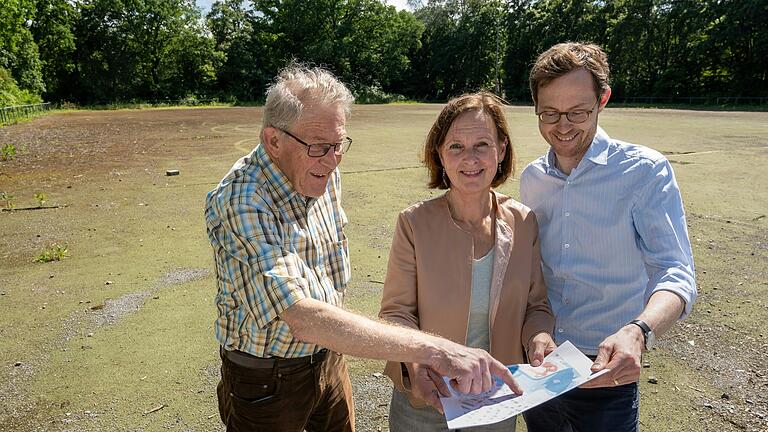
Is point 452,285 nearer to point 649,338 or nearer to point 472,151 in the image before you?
point 472,151

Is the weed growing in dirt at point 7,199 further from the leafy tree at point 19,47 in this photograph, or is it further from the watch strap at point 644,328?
the leafy tree at point 19,47

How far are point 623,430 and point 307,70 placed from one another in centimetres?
194

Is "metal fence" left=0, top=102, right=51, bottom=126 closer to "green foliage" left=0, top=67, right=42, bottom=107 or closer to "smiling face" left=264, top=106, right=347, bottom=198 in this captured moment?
"green foliage" left=0, top=67, right=42, bottom=107

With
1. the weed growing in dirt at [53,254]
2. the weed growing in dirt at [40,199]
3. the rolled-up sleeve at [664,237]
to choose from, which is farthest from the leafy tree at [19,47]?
the rolled-up sleeve at [664,237]

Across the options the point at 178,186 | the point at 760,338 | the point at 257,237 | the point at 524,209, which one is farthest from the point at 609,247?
the point at 178,186

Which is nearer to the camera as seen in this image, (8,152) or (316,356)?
(316,356)

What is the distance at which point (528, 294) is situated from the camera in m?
2.13

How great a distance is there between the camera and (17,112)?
3203 cm

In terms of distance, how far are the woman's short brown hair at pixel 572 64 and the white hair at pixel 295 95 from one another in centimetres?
83

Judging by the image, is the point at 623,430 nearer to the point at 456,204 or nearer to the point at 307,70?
the point at 456,204

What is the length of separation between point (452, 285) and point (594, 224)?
25.9 inches

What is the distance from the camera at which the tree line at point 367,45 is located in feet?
148

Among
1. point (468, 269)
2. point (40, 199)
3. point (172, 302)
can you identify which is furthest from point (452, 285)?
point (40, 199)

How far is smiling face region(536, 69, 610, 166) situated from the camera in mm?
2133
